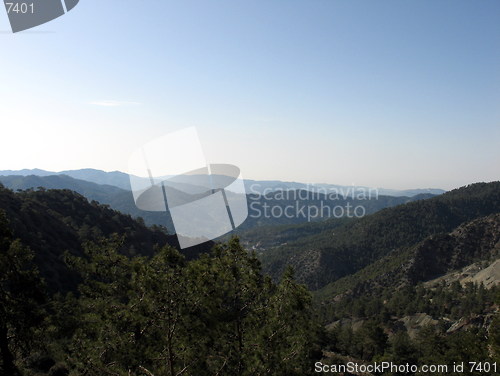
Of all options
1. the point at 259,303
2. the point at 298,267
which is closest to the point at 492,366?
the point at 259,303

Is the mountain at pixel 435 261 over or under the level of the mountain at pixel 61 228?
under

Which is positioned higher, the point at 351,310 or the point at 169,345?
the point at 169,345

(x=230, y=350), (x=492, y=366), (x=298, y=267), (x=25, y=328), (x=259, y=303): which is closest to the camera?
(x=230, y=350)

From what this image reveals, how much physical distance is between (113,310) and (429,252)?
501 ft

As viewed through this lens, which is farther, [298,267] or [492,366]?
[298,267]

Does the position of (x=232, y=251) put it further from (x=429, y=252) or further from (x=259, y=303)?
(x=429, y=252)

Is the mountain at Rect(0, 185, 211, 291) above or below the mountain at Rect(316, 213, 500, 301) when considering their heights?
above

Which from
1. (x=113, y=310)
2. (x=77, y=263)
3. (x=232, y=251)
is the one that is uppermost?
(x=77, y=263)

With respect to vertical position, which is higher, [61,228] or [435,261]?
[61,228]

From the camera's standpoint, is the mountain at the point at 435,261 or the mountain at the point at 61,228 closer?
→ the mountain at the point at 61,228

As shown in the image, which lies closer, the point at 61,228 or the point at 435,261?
the point at 61,228

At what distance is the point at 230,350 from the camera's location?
8.41 meters

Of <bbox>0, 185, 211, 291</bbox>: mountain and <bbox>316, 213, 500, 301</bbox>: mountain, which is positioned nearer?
<bbox>0, 185, 211, 291</bbox>: mountain

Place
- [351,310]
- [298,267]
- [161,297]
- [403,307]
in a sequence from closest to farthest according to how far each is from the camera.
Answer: [161,297]
[403,307]
[351,310]
[298,267]
